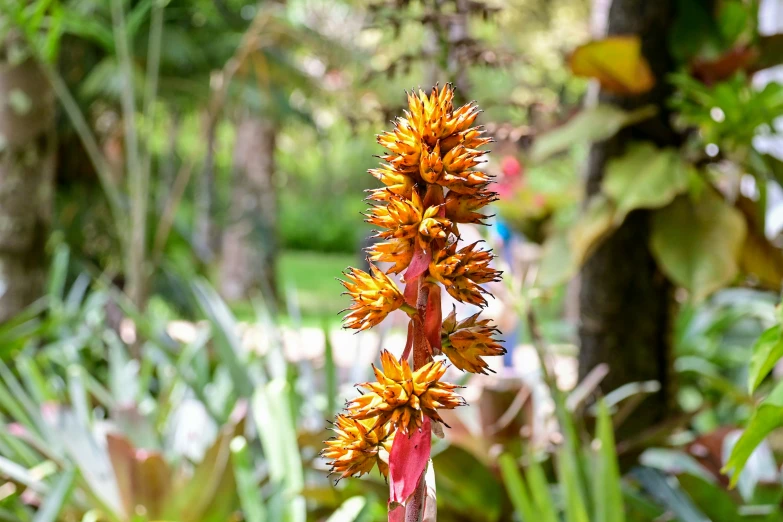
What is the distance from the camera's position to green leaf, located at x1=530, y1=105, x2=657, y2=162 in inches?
72.9

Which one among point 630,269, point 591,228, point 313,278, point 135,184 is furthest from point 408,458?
point 313,278

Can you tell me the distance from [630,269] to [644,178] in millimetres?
319

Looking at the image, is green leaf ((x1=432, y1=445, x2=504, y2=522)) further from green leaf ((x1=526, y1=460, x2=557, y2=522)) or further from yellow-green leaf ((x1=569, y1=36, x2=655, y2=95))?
yellow-green leaf ((x1=569, y1=36, x2=655, y2=95))

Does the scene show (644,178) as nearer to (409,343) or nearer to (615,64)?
(615,64)

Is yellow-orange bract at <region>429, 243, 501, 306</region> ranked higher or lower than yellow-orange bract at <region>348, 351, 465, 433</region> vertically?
higher

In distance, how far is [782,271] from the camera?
1.92 meters

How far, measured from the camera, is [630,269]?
6.86ft

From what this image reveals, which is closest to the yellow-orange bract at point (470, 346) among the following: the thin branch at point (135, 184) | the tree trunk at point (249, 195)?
the thin branch at point (135, 184)

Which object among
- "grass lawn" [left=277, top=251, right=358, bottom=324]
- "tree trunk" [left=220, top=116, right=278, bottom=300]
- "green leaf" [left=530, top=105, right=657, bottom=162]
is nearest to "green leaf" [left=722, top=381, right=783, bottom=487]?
"green leaf" [left=530, top=105, right=657, bottom=162]

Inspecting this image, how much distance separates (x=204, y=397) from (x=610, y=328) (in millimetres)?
1076

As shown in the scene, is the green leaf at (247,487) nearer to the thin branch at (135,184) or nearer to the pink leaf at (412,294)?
the pink leaf at (412,294)

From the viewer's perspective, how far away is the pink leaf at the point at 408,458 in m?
0.53

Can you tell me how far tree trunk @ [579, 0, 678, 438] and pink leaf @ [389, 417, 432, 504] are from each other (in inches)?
64.9

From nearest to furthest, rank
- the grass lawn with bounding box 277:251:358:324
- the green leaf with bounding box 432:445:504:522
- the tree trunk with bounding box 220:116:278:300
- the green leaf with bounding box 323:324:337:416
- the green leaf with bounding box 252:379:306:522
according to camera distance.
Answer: the green leaf with bounding box 252:379:306:522
the green leaf with bounding box 432:445:504:522
the green leaf with bounding box 323:324:337:416
the tree trunk with bounding box 220:116:278:300
the grass lawn with bounding box 277:251:358:324
